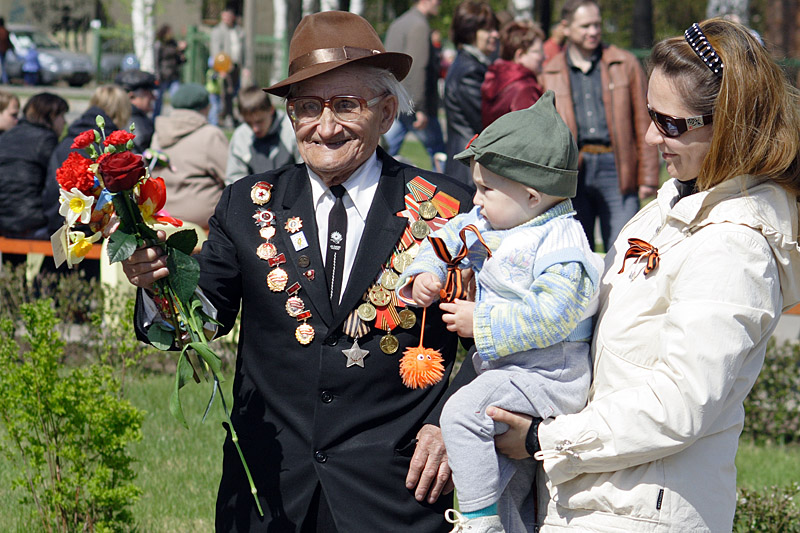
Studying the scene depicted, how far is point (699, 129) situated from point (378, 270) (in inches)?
42.5

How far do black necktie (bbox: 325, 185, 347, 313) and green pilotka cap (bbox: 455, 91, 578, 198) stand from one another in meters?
0.62

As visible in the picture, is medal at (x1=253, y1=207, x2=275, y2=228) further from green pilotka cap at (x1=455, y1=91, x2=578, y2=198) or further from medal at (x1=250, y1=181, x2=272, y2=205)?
green pilotka cap at (x1=455, y1=91, x2=578, y2=198)

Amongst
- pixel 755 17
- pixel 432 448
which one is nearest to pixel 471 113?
pixel 432 448

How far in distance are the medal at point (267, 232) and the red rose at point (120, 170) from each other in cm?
49

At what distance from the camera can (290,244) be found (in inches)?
124

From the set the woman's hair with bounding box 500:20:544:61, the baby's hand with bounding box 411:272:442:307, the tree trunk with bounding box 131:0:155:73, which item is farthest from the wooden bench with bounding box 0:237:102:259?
the tree trunk with bounding box 131:0:155:73

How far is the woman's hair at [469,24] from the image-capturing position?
9.06 metres

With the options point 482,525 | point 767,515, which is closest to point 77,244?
point 482,525

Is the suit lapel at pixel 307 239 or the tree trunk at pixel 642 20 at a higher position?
the suit lapel at pixel 307 239

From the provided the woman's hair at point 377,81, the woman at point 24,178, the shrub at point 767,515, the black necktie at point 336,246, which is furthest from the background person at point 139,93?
the black necktie at point 336,246

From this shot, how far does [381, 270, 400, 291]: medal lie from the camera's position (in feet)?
10.2

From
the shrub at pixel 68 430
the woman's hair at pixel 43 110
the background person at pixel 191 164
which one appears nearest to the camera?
the shrub at pixel 68 430

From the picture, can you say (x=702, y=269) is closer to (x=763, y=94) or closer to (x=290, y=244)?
(x=763, y=94)

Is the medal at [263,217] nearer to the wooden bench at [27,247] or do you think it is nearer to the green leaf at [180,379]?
the green leaf at [180,379]
